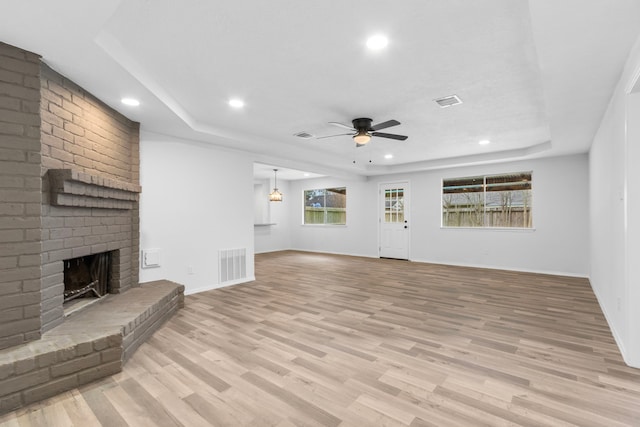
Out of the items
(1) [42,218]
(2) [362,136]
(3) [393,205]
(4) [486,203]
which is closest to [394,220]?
(3) [393,205]

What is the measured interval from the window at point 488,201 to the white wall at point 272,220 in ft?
17.1

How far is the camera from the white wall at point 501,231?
6.05 metres

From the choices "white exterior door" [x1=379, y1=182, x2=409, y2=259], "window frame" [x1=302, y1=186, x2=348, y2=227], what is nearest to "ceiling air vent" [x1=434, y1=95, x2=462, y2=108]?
"white exterior door" [x1=379, y1=182, x2=409, y2=259]

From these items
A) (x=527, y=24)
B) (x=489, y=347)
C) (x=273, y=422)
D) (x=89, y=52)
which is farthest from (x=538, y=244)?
(x=89, y=52)

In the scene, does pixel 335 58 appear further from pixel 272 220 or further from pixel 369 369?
pixel 272 220

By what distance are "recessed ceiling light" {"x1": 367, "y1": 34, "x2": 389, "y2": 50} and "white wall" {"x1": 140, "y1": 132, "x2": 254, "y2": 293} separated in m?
3.38

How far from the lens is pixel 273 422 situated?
182 cm

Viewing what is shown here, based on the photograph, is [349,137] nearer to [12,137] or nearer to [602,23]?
[602,23]

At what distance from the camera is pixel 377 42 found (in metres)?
2.34

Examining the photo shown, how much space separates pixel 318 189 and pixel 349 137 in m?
5.22

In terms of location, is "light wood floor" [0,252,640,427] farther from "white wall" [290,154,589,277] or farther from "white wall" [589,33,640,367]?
"white wall" [290,154,589,277]

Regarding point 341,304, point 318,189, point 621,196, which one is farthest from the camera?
point 318,189

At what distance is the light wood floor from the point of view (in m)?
1.89

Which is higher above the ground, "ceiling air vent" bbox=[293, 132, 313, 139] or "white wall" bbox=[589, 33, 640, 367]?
"ceiling air vent" bbox=[293, 132, 313, 139]
